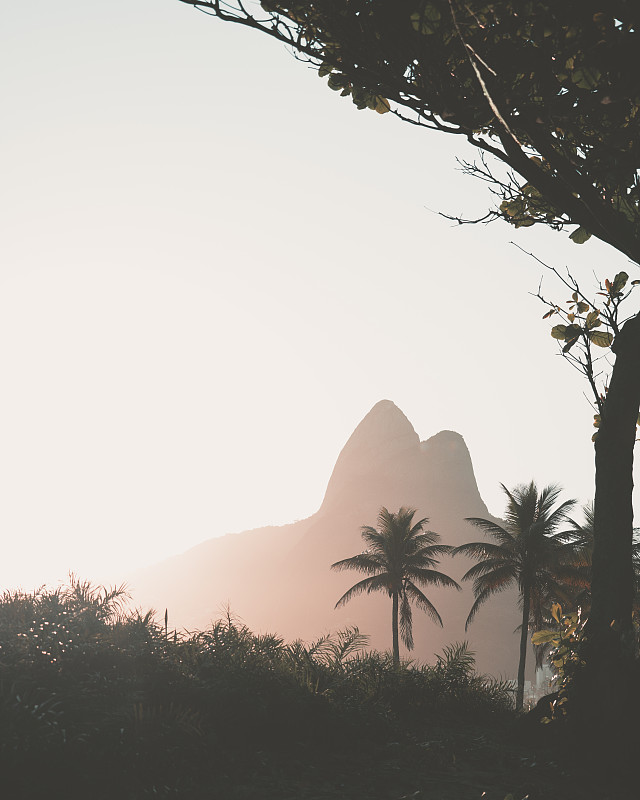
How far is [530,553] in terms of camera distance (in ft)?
95.7

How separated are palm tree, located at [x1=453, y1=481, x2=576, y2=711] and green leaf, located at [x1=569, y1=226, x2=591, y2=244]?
85.9 ft

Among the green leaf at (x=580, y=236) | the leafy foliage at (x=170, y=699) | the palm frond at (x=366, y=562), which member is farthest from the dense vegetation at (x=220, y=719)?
the palm frond at (x=366, y=562)

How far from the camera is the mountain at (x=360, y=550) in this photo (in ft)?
378

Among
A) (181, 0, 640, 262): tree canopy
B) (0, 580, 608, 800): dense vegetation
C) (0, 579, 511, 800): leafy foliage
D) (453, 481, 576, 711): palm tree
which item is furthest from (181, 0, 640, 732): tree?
(453, 481, 576, 711): palm tree

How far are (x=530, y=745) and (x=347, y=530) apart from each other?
14793cm

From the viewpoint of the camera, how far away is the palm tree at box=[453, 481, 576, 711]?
2880cm

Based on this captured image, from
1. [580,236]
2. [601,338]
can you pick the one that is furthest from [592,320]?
[580,236]

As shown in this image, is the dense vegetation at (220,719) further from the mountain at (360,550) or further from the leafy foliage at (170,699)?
the mountain at (360,550)

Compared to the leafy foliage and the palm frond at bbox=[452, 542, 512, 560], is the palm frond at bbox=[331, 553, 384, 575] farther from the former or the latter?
the leafy foliage

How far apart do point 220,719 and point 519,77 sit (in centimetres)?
738

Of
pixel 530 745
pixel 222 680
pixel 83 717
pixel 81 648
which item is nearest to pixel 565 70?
pixel 530 745

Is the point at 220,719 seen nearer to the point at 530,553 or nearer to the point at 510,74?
the point at 510,74

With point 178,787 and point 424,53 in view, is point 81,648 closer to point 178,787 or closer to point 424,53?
point 178,787

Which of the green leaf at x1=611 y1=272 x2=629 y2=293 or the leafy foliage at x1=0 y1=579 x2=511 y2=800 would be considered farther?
the leafy foliage at x1=0 y1=579 x2=511 y2=800
